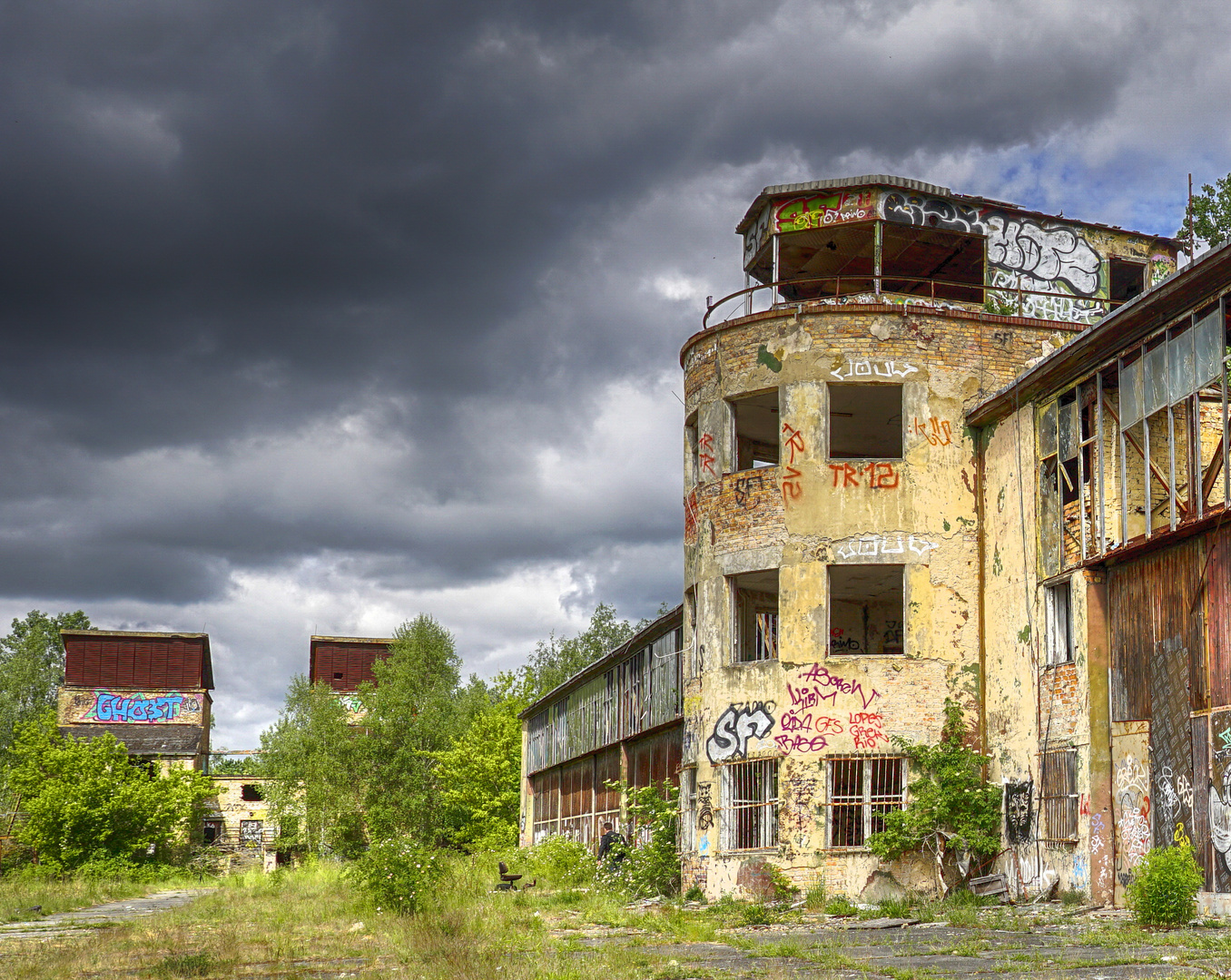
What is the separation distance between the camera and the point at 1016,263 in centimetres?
2394

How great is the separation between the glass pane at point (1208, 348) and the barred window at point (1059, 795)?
5549mm

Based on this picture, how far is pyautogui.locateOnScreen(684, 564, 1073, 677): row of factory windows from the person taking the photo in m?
19.3

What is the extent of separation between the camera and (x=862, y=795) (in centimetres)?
2075

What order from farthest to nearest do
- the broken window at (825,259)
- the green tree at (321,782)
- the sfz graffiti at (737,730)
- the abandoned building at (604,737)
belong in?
the green tree at (321,782) → the abandoned building at (604,737) → the broken window at (825,259) → the sfz graffiti at (737,730)

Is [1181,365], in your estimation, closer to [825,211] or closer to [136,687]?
[825,211]

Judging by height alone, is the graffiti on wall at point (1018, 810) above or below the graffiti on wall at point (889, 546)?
below

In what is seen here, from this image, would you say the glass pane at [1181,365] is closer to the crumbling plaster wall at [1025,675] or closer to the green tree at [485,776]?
the crumbling plaster wall at [1025,675]

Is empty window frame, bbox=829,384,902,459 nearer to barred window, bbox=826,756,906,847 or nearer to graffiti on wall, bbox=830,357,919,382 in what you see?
graffiti on wall, bbox=830,357,919,382

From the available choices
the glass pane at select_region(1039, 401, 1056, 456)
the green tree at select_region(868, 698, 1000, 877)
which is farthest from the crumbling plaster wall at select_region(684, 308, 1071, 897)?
the glass pane at select_region(1039, 401, 1056, 456)

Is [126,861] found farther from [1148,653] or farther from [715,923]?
[1148,653]

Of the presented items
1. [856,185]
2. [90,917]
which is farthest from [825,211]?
[90,917]

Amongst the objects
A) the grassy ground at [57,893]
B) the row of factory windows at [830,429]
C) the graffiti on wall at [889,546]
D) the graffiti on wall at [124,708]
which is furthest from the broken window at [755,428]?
the graffiti on wall at [124,708]

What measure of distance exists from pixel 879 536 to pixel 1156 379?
5640mm

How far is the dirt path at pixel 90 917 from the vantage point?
67.3ft
